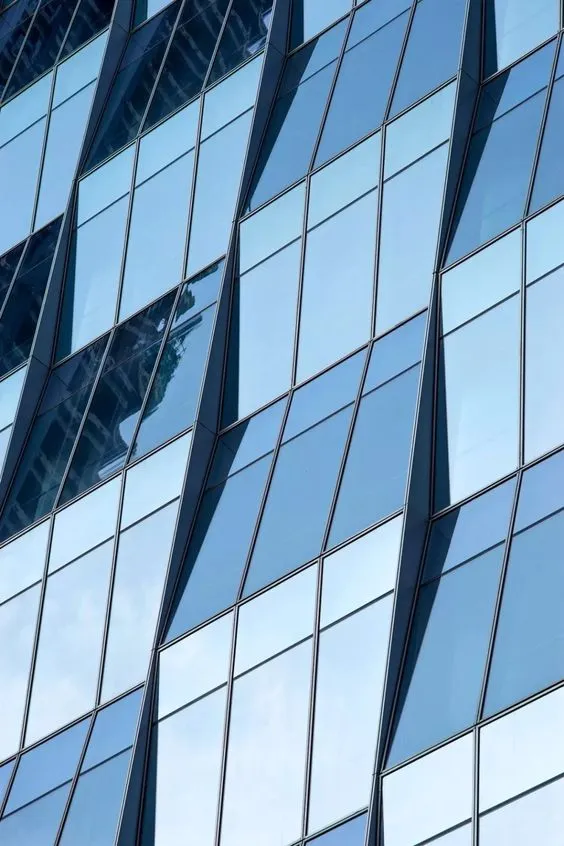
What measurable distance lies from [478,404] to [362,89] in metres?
8.73

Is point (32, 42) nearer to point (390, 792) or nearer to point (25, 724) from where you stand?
point (25, 724)

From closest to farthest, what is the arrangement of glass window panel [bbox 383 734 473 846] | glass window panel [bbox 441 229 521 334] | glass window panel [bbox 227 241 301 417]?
glass window panel [bbox 383 734 473 846] → glass window panel [bbox 441 229 521 334] → glass window panel [bbox 227 241 301 417]

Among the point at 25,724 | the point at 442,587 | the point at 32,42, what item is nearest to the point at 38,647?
the point at 25,724

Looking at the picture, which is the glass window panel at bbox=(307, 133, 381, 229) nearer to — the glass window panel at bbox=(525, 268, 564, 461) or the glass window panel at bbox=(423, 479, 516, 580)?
the glass window panel at bbox=(525, 268, 564, 461)

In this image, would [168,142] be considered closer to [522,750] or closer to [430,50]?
[430,50]

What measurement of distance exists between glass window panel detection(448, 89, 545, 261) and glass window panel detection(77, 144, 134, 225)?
368 inches

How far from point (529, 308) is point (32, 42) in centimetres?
2007

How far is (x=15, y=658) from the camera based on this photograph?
2911 cm

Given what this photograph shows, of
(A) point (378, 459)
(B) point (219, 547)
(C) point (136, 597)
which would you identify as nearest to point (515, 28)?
(A) point (378, 459)

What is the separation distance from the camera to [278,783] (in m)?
23.2

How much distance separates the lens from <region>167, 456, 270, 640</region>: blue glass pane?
26.1 metres

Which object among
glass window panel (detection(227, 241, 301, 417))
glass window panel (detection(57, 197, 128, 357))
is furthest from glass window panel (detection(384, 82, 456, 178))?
glass window panel (detection(57, 197, 128, 357))

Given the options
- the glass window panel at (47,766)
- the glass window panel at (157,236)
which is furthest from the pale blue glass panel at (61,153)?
the glass window panel at (47,766)

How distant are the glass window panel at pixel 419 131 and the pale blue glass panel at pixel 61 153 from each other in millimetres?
9310
